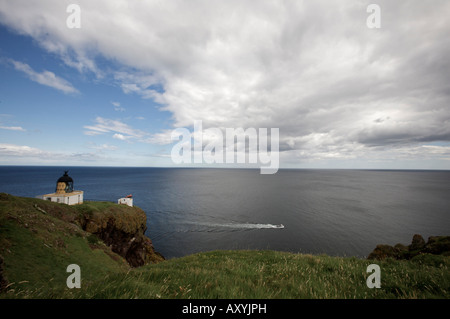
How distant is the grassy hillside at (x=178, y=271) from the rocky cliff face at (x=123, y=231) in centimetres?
147

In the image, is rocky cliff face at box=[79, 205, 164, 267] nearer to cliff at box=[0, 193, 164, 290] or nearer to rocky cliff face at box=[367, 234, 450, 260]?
cliff at box=[0, 193, 164, 290]

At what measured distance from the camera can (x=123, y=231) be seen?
105 feet

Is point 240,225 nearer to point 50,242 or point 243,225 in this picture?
point 243,225

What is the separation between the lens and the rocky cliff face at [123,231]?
28.4 m

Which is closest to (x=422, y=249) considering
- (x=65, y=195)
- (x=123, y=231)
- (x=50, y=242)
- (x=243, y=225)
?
(x=50, y=242)

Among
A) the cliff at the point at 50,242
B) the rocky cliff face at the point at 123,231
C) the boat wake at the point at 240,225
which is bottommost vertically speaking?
the boat wake at the point at 240,225

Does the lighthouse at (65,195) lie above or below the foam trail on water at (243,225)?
above

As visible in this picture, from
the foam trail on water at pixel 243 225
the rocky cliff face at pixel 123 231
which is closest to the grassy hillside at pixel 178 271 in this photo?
the rocky cliff face at pixel 123 231

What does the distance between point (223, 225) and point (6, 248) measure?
44.3 m

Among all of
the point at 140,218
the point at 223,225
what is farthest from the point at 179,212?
the point at 140,218

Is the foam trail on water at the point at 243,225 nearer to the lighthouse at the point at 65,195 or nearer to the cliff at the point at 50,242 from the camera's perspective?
the cliff at the point at 50,242

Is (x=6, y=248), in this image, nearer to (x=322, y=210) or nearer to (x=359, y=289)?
(x=359, y=289)

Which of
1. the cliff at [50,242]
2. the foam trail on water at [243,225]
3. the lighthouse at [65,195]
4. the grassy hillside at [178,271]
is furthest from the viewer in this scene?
the foam trail on water at [243,225]

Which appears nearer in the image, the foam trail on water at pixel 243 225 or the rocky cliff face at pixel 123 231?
the rocky cliff face at pixel 123 231
